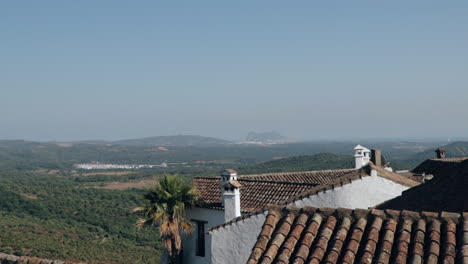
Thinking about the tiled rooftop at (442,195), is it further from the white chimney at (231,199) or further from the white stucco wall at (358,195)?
the white chimney at (231,199)

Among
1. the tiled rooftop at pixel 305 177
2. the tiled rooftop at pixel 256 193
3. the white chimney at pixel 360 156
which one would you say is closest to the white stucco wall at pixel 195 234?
the tiled rooftop at pixel 256 193

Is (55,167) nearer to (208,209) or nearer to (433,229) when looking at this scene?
(208,209)

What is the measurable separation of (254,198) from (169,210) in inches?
133

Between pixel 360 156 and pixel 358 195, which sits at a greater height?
pixel 360 156

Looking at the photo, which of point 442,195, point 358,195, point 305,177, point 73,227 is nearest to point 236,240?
point 358,195

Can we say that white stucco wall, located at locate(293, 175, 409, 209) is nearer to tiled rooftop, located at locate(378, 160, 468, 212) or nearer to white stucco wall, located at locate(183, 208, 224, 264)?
tiled rooftop, located at locate(378, 160, 468, 212)

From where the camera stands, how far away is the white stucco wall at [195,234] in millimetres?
19203

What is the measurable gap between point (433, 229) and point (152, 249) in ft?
109

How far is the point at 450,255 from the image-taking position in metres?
5.41

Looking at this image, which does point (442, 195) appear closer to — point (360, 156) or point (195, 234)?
point (195, 234)

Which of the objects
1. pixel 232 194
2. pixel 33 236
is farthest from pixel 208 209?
pixel 33 236

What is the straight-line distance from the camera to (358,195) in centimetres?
1406

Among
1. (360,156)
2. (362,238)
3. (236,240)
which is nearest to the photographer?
(362,238)

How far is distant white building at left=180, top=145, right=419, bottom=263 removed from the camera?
1405 centimetres
